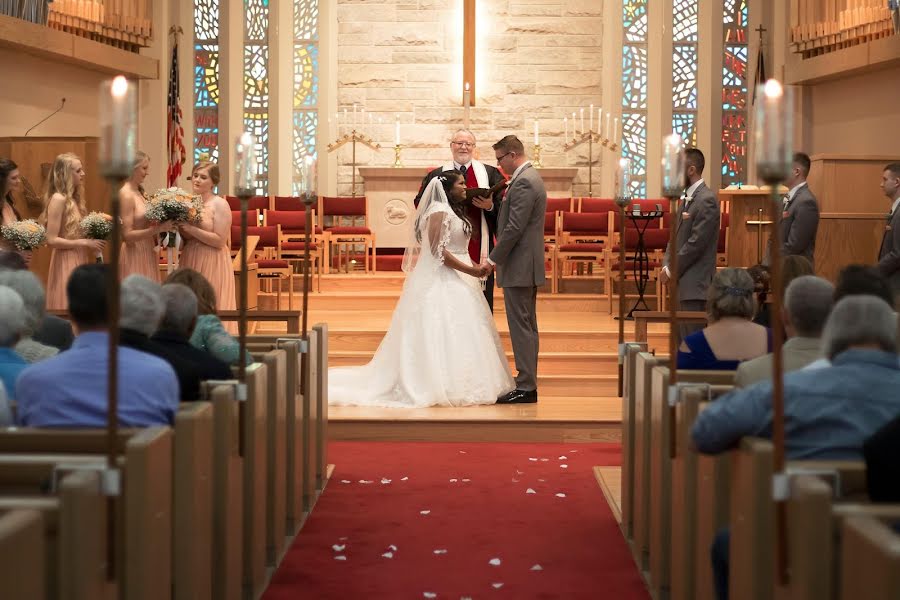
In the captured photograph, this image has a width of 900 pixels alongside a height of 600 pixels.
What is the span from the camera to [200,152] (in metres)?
15.2

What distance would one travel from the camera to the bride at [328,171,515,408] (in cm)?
733

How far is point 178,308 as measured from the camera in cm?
400

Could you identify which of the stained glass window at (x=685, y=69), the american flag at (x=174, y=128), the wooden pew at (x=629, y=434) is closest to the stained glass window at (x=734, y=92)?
the stained glass window at (x=685, y=69)

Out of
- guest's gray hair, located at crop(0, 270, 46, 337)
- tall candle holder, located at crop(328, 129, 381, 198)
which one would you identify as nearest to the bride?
guest's gray hair, located at crop(0, 270, 46, 337)

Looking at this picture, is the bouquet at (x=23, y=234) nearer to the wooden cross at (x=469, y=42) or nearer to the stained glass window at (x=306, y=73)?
the wooden cross at (x=469, y=42)

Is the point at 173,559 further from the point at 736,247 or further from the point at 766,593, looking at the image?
the point at 736,247

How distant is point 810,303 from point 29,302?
8.18 ft

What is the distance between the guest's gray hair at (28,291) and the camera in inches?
156

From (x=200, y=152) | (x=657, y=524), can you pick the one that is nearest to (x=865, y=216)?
(x=657, y=524)

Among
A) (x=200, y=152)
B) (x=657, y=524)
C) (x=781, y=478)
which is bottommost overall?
(x=657, y=524)

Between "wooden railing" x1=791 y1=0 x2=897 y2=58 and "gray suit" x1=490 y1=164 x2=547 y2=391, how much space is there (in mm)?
5533

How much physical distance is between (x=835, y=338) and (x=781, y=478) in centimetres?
53

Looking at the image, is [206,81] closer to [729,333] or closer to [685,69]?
[685,69]

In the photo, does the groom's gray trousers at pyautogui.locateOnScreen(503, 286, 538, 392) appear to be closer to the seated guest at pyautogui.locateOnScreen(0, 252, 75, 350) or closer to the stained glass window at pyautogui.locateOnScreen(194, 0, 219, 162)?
the seated guest at pyautogui.locateOnScreen(0, 252, 75, 350)
